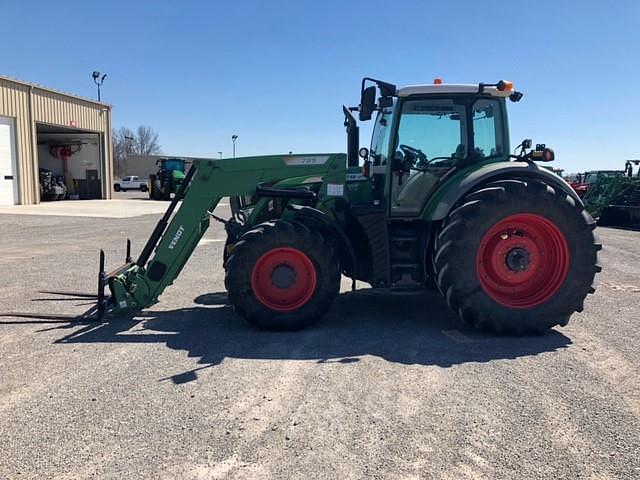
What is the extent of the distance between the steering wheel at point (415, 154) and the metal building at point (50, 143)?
75.7 ft

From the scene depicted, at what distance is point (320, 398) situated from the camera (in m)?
3.75

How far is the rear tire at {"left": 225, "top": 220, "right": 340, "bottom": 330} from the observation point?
523 cm

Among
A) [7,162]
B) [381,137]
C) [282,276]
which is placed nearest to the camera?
[282,276]

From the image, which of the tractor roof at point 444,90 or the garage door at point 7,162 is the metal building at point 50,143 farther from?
the tractor roof at point 444,90

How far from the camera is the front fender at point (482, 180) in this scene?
5277 mm

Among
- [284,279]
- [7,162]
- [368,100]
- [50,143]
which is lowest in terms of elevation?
[284,279]

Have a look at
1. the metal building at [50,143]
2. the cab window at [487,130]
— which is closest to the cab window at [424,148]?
the cab window at [487,130]

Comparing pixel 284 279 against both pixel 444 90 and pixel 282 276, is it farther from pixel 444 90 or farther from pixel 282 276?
pixel 444 90

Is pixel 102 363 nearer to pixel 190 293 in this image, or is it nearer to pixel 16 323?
pixel 16 323

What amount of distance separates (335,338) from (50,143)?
32.5 m

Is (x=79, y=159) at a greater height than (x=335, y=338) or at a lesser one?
greater

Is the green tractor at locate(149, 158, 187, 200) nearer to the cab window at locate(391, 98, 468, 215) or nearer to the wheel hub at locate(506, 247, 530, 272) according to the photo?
the cab window at locate(391, 98, 468, 215)

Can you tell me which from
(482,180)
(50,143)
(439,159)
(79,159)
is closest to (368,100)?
(439,159)

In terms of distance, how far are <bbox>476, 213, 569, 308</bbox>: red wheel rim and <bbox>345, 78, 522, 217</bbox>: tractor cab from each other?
89 cm
